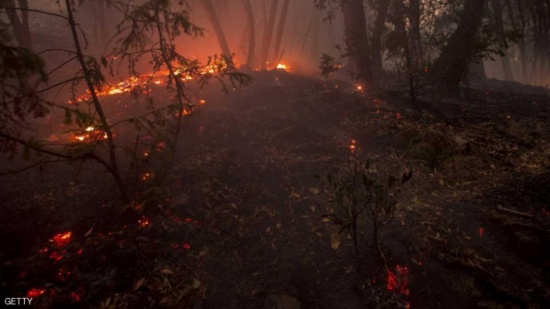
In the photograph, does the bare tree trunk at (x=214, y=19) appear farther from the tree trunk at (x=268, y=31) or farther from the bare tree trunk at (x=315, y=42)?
the bare tree trunk at (x=315, y=42)

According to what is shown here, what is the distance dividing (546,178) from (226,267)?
5089 millimetres

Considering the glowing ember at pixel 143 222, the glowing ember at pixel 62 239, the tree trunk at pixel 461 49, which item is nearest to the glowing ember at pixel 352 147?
the tree trunk at pixel 461 49

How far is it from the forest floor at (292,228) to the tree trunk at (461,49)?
65.4 inches

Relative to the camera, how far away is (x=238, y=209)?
5023 mm

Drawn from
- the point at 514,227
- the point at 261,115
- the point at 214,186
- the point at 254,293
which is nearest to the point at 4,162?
the point at 214,186

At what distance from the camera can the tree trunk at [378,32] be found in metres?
8.61

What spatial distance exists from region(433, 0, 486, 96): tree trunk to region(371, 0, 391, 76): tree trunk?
1.72 metres

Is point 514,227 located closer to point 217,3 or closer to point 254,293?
point 254,293

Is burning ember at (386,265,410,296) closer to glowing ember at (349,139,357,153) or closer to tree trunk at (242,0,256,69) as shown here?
glowing ember at (349,139,357,153)

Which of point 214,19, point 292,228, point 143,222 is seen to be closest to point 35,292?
point 143,222

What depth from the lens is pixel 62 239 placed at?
411 centimetres

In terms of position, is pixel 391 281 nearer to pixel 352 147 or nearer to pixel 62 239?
pixel 352 147

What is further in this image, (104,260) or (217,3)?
(217,3)

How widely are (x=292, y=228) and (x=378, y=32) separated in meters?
7.73
